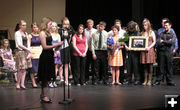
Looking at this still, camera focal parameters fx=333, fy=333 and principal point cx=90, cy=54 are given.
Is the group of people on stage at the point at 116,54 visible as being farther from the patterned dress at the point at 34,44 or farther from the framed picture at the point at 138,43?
the patterned dress at the point at 34,44

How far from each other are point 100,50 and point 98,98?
2.45m

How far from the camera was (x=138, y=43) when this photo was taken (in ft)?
27.0

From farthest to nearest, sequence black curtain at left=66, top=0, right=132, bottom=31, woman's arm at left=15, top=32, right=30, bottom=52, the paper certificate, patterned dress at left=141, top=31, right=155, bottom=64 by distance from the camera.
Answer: black curtain at left=66, top=0, right=132, bottom=31 → patterned dress at left=141, top=31, right=155, bottom=64 → the paper certificate → woman's arm at left=15, top=32, right=30, bottom=52

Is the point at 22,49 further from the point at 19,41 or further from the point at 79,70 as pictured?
the point at 79,70

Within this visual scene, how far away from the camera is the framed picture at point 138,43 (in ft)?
26.8

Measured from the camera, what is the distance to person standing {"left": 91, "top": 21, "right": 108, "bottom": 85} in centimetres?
840

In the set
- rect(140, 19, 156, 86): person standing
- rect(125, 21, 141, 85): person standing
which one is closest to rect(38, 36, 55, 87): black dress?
rect(125, 21, 141, 85): person standing

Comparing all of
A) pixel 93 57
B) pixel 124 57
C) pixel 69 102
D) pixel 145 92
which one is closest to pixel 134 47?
pixel 124 57

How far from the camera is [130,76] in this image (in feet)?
27.9

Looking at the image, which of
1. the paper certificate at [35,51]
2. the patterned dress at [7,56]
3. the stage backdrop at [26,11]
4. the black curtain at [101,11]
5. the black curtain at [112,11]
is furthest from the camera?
the black curtain at [101,11]

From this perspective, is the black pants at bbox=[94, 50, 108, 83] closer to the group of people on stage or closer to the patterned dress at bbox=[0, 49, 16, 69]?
the group of people on stage

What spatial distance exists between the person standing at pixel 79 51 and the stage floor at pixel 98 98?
0.54 metres

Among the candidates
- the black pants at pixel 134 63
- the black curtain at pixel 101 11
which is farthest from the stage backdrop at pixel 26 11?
the black pants at pixel 134 63

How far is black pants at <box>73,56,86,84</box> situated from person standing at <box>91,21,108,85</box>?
0.33 m
